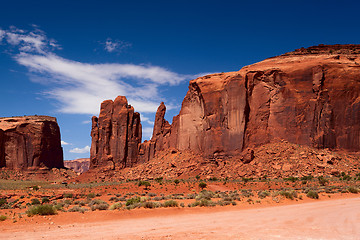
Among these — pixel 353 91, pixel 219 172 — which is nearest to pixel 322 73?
pixel 353 91

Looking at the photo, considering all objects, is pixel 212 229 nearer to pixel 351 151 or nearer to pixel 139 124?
pixel 351 151

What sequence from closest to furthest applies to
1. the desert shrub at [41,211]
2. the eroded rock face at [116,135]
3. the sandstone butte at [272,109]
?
the desert shrub at [41,211] → the sandstone butte at [272,109] → the eroded rock face at [116,135]

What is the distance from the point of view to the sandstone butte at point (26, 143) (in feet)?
264

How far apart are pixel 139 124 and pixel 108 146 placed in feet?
30.1

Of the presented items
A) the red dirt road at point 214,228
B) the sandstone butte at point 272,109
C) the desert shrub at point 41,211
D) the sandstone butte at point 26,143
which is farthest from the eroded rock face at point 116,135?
the red dirt road at point 214,228

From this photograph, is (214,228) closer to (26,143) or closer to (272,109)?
(272,109)

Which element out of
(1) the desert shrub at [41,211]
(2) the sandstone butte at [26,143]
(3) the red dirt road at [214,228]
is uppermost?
(2) the sandstone butte at [26,143]

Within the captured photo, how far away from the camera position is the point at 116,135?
73000mm

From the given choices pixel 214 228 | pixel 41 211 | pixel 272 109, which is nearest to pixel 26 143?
pixel 272 109

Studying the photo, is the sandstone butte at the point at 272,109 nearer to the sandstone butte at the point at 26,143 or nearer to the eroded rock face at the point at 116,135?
the eroded rock face at the point at 116,135

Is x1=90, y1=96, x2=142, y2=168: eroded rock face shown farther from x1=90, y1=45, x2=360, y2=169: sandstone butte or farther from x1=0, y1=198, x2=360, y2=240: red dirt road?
x1=0, y1=198, x2=360, y2=240: red dirt road

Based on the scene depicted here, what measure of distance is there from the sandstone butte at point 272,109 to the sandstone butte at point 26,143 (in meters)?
35.8

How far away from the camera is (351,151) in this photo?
47.0 m

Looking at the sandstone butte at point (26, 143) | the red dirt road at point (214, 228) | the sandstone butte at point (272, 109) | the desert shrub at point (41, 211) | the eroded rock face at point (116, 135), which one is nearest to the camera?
the red dirt road at point (214, 228)
